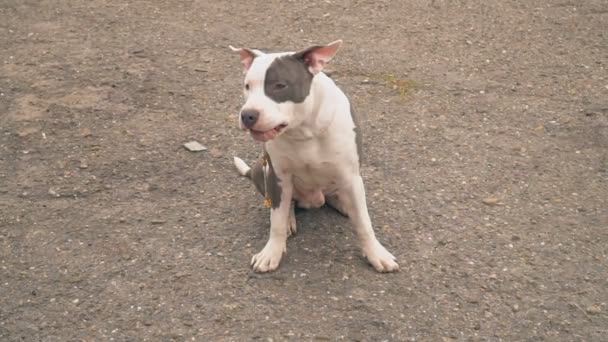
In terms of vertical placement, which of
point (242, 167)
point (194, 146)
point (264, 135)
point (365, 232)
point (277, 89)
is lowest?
point (194, 146)

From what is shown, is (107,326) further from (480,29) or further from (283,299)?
(480,29)

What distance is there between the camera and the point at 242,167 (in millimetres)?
4621

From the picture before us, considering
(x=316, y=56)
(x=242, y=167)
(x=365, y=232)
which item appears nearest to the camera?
(x=316, y=56)

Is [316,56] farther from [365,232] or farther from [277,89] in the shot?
[365,232]

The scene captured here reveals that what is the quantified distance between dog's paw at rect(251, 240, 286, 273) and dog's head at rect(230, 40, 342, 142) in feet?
2.29

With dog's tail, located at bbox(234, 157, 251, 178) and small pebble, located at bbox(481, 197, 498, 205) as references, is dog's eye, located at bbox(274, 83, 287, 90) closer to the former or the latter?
dog's tail, located at bbox(234, 157, 251, 178)

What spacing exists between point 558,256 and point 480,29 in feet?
9.58

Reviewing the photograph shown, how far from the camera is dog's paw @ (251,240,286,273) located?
3801mm

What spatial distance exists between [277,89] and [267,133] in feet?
0.60

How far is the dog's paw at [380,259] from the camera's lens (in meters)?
3.77

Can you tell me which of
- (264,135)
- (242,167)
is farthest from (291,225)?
(264,135)

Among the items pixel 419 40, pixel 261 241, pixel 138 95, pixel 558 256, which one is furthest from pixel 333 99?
pixel 419 40

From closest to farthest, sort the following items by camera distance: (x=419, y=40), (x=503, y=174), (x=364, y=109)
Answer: (x=503, y=174)
(x=364, y=109)
(x=419, y=40)

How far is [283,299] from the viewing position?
11.9 ft
